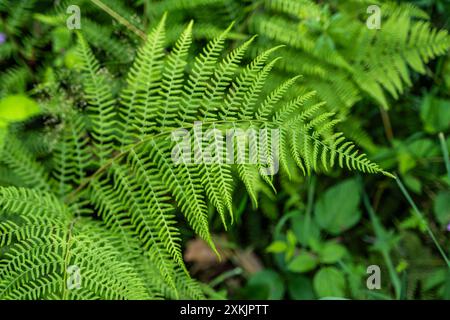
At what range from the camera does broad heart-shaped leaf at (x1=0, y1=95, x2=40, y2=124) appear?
1941mm

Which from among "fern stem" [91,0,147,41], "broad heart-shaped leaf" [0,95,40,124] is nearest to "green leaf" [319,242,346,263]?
"fern stem" [91,0,147,41]

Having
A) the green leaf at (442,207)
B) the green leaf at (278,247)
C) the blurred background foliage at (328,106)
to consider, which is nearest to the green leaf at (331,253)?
the blurred background foliage at (328,106)

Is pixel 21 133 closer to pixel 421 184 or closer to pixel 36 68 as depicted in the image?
pixel 36 68

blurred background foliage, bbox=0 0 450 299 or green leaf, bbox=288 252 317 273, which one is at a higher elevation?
blurred background foliage, bbox=0 0 450 299

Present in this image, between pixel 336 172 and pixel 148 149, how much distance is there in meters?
1.10

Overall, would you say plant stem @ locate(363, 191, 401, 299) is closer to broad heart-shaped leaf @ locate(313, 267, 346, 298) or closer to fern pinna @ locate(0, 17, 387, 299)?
broad heart-shaped leaf @ locate(313, 267, 346, 298)

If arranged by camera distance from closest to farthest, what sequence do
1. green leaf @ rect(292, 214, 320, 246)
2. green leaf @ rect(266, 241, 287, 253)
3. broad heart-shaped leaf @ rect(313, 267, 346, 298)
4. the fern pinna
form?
1. the fern pinna
2. broad heart-shaped leaf @ rect(313, 267, 346, 298)
3. green leaf @ rect(266, 241, 287, 253)
4. green leaf @ rect(292, 214, 320, 246)

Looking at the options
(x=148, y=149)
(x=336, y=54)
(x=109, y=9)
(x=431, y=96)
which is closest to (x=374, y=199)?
(x=431, y=96)

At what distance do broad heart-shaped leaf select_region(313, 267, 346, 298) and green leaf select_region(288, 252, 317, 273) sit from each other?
0.18ft

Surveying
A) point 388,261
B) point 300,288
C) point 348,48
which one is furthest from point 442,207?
point 348,48

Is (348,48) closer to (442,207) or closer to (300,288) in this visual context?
(442,207)

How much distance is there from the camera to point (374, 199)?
8.66ft

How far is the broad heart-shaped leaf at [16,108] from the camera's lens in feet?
6.37

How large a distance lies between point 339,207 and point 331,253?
259 millimetres
